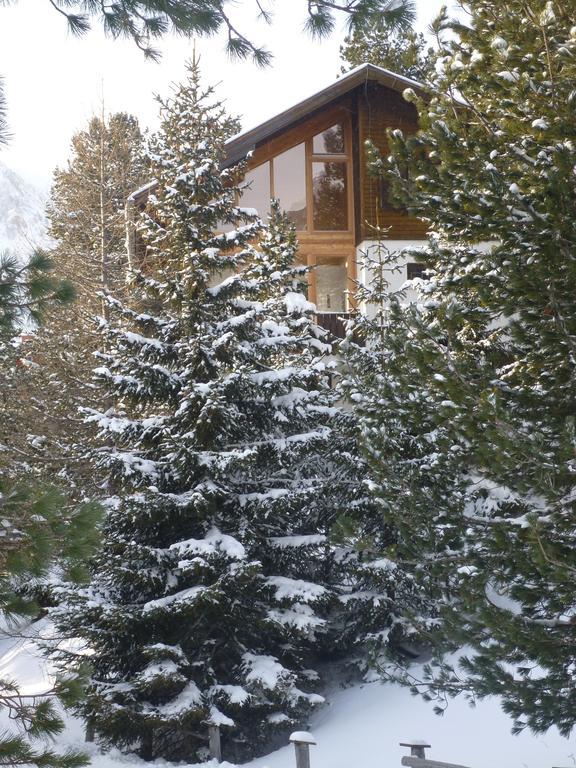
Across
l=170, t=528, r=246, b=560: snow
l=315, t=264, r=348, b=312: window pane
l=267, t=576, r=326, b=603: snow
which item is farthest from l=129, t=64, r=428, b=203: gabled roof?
l=267, t=576, r=326, b=603: snow

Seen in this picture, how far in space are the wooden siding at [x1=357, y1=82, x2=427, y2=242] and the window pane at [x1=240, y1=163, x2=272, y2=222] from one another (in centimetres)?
272

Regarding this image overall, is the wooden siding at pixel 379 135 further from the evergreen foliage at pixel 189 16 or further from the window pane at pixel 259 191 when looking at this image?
the evergreen foliage at pixel 189 16

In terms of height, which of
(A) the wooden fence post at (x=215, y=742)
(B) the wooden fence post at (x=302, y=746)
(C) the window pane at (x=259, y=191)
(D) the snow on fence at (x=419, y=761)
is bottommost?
(A) the wooden fence post at (x=215, y=742)

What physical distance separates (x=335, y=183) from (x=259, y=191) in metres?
2.38

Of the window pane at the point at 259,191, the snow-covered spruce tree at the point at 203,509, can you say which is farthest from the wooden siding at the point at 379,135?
the snow-covered spruce tree at the point at 203,509

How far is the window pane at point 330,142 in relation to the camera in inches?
893

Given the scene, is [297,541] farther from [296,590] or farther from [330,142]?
[330,142]

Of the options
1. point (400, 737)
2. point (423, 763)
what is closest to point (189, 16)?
point (423, 763)

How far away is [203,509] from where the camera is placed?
38.5 ft

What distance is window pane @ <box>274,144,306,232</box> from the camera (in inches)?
874

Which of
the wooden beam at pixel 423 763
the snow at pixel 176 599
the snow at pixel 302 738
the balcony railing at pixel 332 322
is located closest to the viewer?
the wooden beam at pixel 423 763

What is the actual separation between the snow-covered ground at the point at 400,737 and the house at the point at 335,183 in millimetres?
11374

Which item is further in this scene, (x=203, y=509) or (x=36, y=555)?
(x=203, y=509)

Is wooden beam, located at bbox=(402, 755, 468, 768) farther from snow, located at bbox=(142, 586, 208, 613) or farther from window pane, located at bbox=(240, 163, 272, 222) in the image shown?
window pane, located at bbox=(240, 163, 272, 222)
